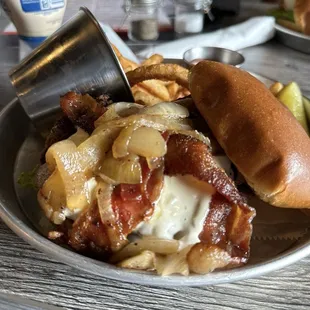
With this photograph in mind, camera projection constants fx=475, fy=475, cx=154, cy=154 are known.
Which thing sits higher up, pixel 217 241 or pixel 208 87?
pixel 208 87

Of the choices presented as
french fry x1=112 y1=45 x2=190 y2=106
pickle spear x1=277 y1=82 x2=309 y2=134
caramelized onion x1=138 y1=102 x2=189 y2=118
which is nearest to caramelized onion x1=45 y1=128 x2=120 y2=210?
caramelized onion x1=138 y1=102 x2=189 y2=118

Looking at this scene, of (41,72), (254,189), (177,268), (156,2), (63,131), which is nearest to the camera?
(177,268)

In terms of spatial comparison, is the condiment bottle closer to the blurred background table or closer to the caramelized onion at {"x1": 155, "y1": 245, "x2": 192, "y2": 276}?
the blurred background table

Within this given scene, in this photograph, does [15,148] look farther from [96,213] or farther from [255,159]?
[255,159]

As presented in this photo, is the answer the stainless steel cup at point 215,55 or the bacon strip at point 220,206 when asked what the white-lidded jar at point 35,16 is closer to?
the stainless steel cup at point 215,55

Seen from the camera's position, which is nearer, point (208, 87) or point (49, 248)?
point (49, 248)

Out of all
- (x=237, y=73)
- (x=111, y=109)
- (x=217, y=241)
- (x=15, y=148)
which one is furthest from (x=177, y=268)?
(x=15, y=148)
